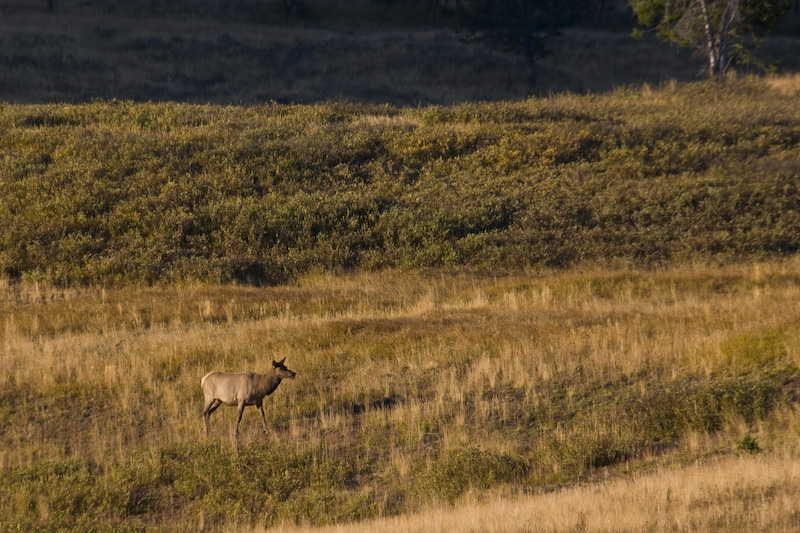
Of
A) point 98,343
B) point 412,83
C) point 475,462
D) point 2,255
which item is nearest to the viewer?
point 475,462

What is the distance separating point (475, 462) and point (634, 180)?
726 inches

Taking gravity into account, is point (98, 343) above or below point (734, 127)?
below

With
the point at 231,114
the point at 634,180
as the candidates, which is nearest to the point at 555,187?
the point at 634,180

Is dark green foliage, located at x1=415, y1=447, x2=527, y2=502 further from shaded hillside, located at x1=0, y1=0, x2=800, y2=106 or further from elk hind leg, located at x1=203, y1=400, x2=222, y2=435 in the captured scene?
shaded hillside, located at x1=0, y1=0, x2=800, y2=106

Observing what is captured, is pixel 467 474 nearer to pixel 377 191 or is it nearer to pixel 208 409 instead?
pixel 208 409

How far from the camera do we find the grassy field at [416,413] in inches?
293

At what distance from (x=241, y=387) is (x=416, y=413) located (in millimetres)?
2318

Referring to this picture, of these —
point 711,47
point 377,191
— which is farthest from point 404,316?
point 711,47

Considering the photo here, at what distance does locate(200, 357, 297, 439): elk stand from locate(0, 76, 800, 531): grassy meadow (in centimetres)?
44

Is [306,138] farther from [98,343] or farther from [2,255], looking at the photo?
[98,343]

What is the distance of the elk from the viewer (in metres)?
9.19

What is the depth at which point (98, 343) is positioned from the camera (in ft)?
43.7

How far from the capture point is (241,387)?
9219mm

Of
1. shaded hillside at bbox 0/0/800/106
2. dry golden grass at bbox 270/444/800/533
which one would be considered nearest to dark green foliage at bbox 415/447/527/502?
dry golden grass at bbox 270/444/800/533
